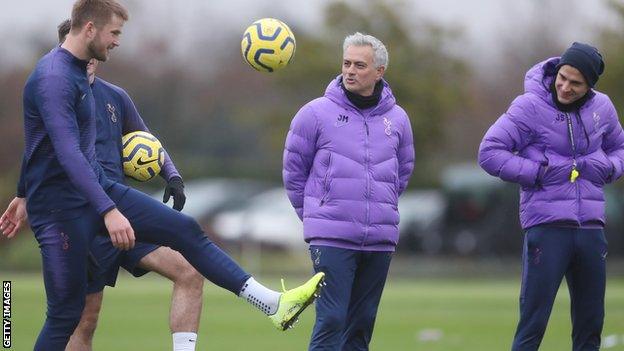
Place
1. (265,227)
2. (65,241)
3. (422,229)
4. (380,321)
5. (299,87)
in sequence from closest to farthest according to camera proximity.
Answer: (65,241), (380,321), (422,229), (265,227), (299,87)

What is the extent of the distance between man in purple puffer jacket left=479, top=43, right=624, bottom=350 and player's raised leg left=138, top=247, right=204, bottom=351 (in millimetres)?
2127

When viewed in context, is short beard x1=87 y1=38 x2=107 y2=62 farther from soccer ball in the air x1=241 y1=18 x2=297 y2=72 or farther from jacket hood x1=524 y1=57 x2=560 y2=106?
jacket hood x1=524 y1=57 x2=560 y2=106

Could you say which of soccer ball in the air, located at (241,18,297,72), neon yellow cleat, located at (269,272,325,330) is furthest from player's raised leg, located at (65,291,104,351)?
soccer ball in the air, located at (241,18,297,72)

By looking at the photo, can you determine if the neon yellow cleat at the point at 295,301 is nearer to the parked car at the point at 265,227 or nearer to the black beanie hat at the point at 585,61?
the black beanie hat at the point at 585,61

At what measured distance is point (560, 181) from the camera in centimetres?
930

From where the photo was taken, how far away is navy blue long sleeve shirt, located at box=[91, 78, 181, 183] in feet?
31.2

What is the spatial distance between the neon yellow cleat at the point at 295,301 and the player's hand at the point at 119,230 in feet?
3.22

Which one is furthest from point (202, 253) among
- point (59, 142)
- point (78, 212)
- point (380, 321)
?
point (380, 321)

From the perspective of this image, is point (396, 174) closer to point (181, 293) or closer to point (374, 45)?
point (374, 45)

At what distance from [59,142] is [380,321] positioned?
9.74m

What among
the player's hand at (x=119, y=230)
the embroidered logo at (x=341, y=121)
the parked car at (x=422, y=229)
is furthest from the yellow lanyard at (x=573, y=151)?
the parked car at (x=422, y=229)

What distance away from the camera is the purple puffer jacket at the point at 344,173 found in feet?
30.2

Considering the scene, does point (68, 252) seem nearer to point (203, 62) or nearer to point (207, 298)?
point (207, 298)

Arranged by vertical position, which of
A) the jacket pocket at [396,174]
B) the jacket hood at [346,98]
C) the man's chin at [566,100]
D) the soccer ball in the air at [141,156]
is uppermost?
the man's chin at [566,100]
